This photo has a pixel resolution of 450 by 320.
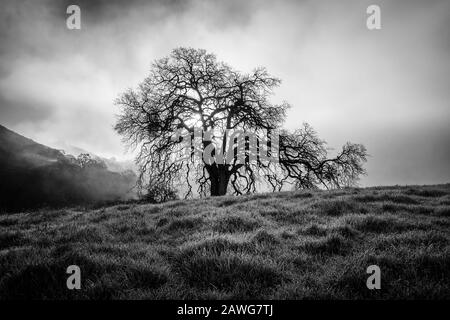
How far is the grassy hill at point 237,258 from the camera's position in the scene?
10.5ft

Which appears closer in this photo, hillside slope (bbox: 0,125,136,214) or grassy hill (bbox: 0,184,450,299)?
grassy hill (bbox: 0,184,450,299)

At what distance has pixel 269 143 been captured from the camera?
18.6 meters

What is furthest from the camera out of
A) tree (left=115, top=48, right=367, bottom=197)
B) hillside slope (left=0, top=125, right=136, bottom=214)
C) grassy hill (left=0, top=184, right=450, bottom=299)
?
hillside slope (left=0, top=125, right=136, bottom=214)

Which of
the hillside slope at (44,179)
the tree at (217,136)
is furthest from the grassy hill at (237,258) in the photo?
the hillside slope at (44,179)

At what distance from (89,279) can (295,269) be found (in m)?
2.83

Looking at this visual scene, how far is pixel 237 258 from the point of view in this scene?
3855mm

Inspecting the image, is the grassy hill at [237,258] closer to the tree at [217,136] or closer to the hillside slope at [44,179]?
the tree at [217,136]

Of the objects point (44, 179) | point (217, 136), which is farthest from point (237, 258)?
point (44, 179)

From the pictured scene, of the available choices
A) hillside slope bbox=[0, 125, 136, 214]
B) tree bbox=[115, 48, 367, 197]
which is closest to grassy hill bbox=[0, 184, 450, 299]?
tree bbox=[115, 48, 367, 197]

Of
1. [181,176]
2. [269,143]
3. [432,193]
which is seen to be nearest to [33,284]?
[432,193]

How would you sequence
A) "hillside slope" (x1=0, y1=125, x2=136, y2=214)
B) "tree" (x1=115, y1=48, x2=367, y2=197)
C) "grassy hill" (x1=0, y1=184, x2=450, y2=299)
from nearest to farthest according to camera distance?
1. "grassy hill" (x1=0, y1=184, x2=450, y2=299)
2. "tree" (x1=115, y1=48, x2=367, y2=197)
3. "hillside slope" (x1=0, y1=125, x2=136, y2=214)

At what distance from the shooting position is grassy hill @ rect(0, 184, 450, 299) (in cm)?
319

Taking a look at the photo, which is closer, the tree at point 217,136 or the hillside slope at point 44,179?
the tree at point 217,136

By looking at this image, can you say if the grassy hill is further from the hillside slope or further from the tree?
the hillside slope
